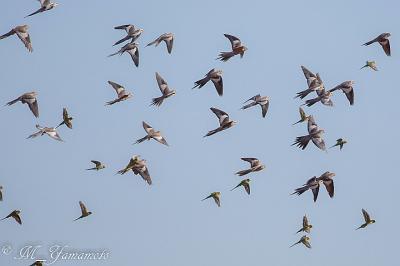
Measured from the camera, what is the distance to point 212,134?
8019cm

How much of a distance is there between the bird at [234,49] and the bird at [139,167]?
25.5ft

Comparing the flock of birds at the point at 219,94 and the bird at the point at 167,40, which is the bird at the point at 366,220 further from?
the bird at the point at 167,40

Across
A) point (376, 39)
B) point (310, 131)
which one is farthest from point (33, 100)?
point (376, 39)

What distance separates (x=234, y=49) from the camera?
83.7 m

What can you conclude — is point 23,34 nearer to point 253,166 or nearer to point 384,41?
point 253,166

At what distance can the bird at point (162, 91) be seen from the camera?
8169 centimetres

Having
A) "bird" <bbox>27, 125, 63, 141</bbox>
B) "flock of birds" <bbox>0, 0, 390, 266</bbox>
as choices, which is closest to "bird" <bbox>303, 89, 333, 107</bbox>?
"flock of birds" <bbox>0, 0, 390, 266</bbox>

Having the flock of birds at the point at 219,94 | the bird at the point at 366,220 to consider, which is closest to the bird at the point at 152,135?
the flock of birds at the point at 219,94

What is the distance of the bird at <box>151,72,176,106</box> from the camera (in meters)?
81.7

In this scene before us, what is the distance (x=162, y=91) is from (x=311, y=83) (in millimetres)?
9690

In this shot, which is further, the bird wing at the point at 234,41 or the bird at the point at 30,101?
the bird wing at the point at 234,41

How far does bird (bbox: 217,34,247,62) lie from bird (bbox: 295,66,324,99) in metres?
4.50

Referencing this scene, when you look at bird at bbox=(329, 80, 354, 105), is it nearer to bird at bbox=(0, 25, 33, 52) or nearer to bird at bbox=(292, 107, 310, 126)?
bird at bbox=(292, 107, 310, 126)

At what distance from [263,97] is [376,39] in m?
8.70
